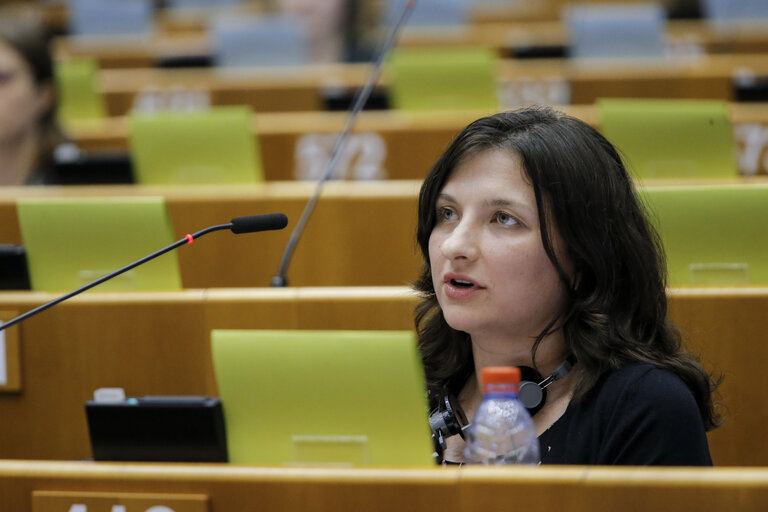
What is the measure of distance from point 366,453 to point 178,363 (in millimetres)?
778

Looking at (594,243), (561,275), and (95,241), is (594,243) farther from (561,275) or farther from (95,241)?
(95,241)

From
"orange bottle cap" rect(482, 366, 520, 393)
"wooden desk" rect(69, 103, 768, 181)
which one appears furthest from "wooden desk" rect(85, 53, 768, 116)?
"orange bottle cap" rect(482, 366, 520, 393)

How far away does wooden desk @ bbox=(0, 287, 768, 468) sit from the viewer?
213 centimetres

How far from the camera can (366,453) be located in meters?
1.48

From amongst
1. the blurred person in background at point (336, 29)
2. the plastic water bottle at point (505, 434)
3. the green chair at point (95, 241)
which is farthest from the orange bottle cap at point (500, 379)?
the blurred person in background at point (336, 29)

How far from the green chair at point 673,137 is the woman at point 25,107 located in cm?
170

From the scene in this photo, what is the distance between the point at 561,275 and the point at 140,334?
0.93 m

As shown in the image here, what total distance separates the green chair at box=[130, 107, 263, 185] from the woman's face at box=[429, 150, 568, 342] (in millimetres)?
1716

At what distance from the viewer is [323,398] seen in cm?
150

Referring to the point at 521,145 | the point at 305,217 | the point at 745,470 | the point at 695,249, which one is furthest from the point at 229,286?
the point at 745,470

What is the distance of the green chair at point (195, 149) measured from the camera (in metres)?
3.25

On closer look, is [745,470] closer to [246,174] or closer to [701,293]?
[701,293]

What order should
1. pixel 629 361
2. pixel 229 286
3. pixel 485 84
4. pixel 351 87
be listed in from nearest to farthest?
1. pixel 629 361
2. pixel 229 286
3. pixel 485 84
4. pixel 351 87

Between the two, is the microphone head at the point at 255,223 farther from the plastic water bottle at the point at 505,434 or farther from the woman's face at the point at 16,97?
the woman's face at the point at 16,97
